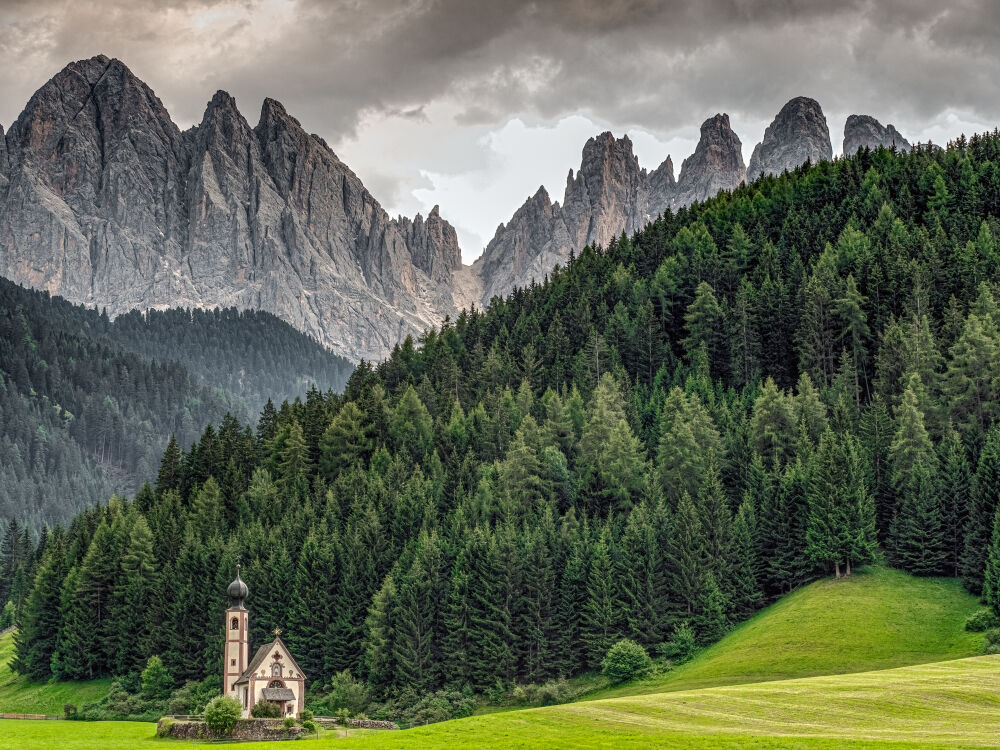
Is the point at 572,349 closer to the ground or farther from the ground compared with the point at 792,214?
closer to the ground

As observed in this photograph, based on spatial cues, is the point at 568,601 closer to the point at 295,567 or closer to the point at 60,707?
the point at 295,567

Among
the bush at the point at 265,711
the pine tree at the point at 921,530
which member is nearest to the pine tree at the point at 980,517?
the pine tree at the point at 921,530

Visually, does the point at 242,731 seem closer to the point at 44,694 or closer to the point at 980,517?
the point at 44,694

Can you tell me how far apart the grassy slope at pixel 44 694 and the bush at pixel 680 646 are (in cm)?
6020

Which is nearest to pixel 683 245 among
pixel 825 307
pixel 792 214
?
pixel 792 214

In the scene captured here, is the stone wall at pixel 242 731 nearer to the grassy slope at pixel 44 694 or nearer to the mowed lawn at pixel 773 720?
the mowed lawn at pixel 773 720

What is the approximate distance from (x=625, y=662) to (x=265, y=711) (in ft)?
92.5

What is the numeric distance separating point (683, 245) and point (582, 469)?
58.4 meters

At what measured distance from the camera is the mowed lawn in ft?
166

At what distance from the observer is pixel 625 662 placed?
93.9 meters

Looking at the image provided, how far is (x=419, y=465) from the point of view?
135m

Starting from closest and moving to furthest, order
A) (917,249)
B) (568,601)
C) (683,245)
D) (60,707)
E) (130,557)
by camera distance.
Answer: (568,601) < (60,707) < (130,557) < (917,249) < (683,245)

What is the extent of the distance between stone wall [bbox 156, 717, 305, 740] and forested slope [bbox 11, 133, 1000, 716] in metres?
23.2

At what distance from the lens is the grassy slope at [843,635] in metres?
80.6
